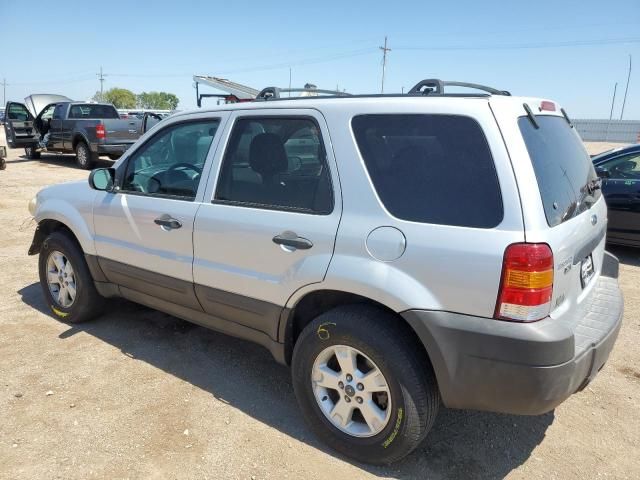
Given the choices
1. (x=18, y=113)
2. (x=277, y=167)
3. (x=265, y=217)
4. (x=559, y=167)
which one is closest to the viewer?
(x=559, y=167)

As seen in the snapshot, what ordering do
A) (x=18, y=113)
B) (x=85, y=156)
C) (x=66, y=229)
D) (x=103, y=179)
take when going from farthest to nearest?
(x=18, y=113) < (x=85, y=156) < (x=66, y=229) < (x=103, y=179)

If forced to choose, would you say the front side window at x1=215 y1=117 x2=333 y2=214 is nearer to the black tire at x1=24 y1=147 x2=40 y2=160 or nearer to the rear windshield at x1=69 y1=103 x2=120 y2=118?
the rear windshield at x1=69 y1=103 x2=120 y2=118

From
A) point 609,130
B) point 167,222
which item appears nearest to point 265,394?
point 167,222

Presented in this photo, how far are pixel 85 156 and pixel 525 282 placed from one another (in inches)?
575

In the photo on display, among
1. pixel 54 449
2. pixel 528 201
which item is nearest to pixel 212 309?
pixel 54 449

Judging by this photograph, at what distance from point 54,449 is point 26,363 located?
3.71 feet

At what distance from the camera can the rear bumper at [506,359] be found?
199cm

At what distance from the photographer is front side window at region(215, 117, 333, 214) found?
255 centimetres

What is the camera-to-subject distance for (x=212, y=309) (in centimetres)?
307

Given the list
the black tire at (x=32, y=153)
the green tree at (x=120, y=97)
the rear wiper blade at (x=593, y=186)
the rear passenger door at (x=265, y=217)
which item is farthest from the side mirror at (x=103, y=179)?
the green tree at (x=120, y=97)

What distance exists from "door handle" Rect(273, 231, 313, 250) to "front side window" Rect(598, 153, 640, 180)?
5.37 meters

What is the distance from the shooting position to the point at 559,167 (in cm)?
234

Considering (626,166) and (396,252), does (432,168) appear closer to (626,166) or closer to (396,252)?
(396,252)

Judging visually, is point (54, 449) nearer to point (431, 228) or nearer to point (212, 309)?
point (212, 309)
